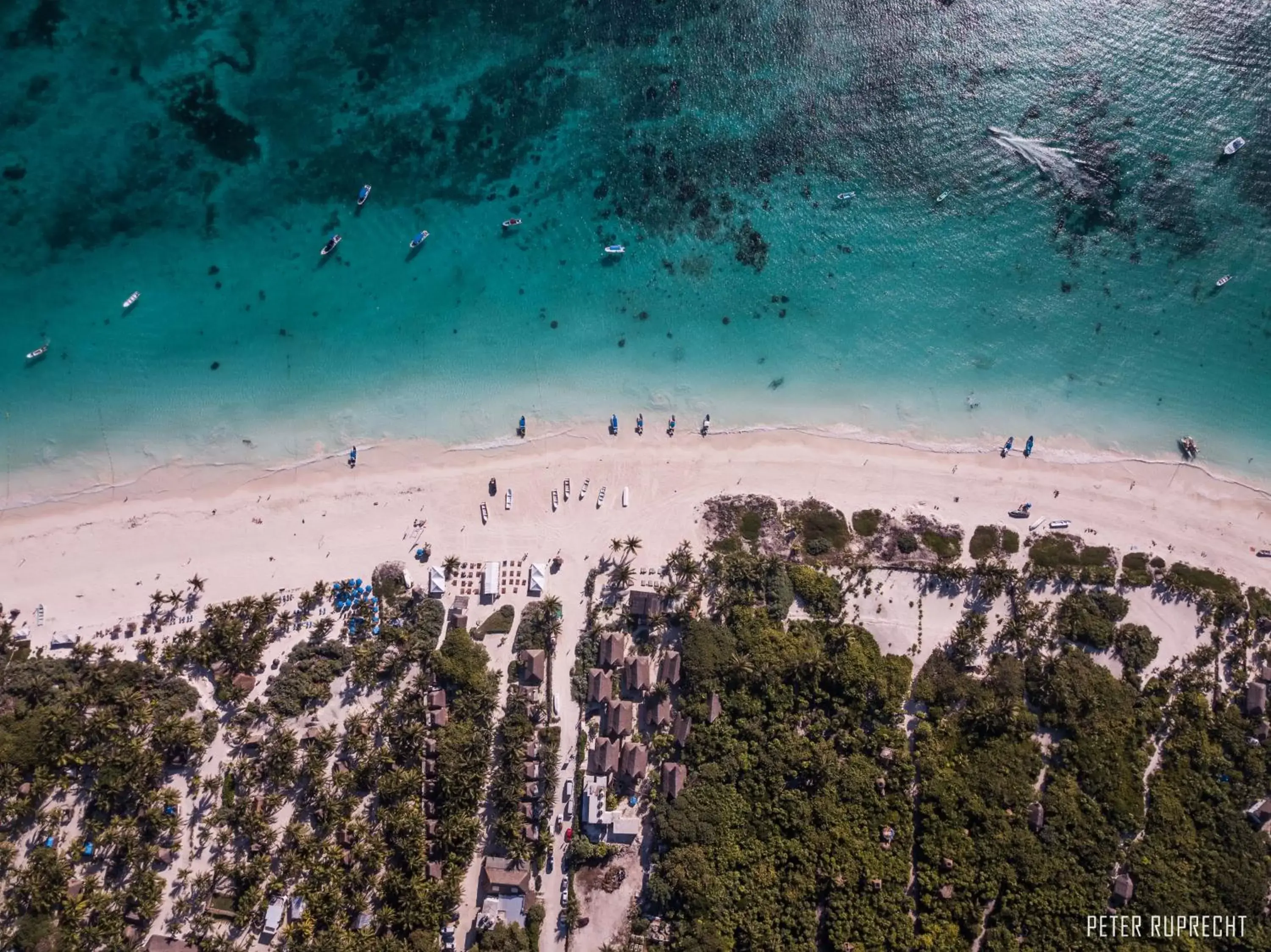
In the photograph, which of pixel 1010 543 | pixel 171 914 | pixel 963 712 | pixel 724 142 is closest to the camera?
pixel 171 914

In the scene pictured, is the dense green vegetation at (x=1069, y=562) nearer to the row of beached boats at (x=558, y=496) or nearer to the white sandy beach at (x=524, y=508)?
the white sandy beach at (x=524, y=508)

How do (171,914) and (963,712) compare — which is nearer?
(171,914)

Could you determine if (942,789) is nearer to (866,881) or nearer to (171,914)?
(866,881)

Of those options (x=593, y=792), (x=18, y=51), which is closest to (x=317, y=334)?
(x=18, y=51)

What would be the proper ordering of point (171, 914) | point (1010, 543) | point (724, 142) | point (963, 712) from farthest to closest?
1. point (724, 142)
2. point (1010, 543)
3. point (963, 712)
4. point (171, 914)

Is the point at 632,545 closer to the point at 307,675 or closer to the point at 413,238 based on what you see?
the point at 307,675

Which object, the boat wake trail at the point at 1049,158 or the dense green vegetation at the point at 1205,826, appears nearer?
the dense green vegetation at the point at 1205,826

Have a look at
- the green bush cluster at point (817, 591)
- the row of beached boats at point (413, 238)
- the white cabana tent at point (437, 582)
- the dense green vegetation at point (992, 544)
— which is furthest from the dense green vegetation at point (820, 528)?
the white cabana tent at point (437, 582)
